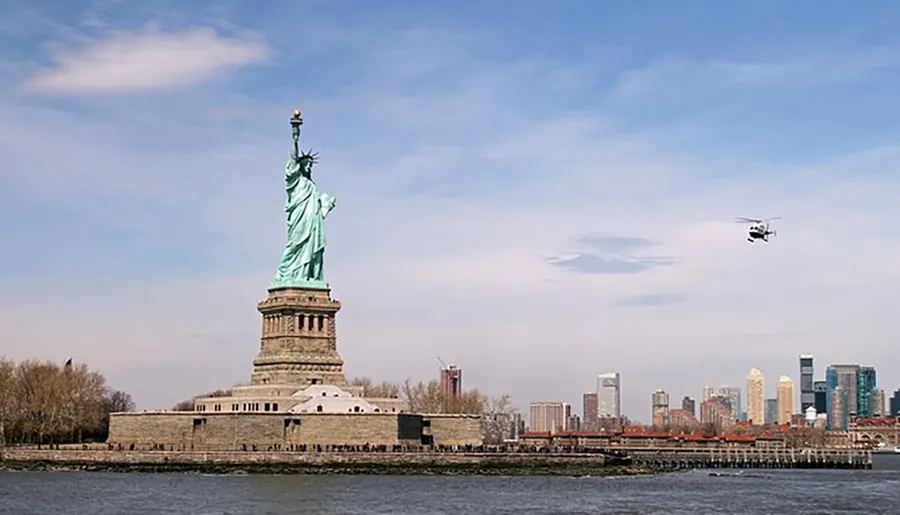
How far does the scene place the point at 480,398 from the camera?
399 feet

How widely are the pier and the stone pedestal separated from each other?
26810 mm

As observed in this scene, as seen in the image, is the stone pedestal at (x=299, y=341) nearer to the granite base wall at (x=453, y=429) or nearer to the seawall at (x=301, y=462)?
the granite base wall at (x=453, y=429)

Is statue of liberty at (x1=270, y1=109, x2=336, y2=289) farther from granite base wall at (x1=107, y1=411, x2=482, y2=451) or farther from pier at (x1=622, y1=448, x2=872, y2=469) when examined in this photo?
pier at (x1=622, y1=448, x2=872, y2=469)

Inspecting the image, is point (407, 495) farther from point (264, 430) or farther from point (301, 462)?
point (264, 430)

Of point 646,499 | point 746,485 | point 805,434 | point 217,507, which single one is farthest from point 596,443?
point 217,507

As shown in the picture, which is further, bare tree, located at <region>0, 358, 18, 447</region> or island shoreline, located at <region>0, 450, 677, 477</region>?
bare tree, located at <region>0, 358, 18, 447</region>

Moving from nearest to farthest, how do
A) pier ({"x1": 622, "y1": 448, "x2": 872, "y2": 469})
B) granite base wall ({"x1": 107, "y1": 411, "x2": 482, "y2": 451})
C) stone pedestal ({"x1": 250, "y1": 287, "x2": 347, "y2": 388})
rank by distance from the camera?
granite base wall ({"x1": 107, "y1": 411, "x2": 482, "y2": 451})
stone pedestal ({"x1": 250, "y1": 287, "x2": 347, "y2": 388})
pier ({"x1": 622, "y1": 448, "x2": 872, "y2": 469})

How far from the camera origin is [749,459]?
131 meters

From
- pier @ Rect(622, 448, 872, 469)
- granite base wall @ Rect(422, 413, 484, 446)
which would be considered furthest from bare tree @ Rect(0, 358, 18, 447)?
pier @ Rect(622, 448, 872, 469)

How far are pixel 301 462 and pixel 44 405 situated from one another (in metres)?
23.2

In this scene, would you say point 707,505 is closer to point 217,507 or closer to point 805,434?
point 217,507

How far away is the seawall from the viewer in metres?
81.6

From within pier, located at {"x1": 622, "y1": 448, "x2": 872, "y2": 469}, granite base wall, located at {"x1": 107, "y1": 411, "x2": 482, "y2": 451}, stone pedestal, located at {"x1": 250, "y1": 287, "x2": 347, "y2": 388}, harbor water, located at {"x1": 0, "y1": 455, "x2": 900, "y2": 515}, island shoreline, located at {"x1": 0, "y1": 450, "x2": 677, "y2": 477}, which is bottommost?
harbor water, located at {"x1": 0, "y1": 455, "x2": 900, "y2": 515}

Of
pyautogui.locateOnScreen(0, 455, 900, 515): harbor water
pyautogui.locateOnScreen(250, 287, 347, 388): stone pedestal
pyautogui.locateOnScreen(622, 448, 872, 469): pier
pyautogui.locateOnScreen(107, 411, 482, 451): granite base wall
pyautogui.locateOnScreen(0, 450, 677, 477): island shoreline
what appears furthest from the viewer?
pyautogui.locateOnScreen(622, 448, 872, 469): pier
